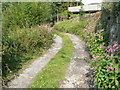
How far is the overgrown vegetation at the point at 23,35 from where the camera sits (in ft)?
16.5

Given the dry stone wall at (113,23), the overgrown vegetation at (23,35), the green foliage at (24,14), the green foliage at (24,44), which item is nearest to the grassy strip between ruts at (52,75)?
the overgrown vegetation at (23,35)

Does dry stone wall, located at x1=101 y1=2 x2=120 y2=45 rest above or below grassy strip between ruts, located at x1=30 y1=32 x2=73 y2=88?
above

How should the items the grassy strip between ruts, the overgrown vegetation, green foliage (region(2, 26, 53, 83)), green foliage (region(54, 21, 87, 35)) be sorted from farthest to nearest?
green foliage (region(54, 21, 87, 35)) < green foliage (region(2, 26, 53, 83)) < the overgrown vegetation < the grassy strip between ruts

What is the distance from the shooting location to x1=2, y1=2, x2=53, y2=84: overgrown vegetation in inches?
198

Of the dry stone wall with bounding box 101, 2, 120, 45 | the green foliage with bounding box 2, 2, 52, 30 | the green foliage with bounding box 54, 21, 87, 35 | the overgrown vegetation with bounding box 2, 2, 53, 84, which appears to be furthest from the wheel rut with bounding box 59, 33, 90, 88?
the green foliage with bounding box 54, 21, 87, 35

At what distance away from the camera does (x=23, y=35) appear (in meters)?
6.90

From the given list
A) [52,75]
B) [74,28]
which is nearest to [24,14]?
[52,75]

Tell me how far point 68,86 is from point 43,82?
0.78m

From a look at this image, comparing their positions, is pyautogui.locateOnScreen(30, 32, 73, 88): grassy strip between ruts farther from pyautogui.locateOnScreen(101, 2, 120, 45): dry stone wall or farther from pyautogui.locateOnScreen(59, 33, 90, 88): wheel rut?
pyautogui.locateOnScreen(101, 2, 120, 45): dry stone wall

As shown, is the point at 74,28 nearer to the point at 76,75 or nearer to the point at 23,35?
the point at 23,35

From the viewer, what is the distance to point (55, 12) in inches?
1102

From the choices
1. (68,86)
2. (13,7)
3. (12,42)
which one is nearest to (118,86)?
(68,86)

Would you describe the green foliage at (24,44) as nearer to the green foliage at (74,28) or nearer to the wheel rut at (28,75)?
the wheel rut at (28,75)

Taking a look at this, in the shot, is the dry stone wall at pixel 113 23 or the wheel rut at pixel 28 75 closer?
the wheel rut at pixel 28 75
